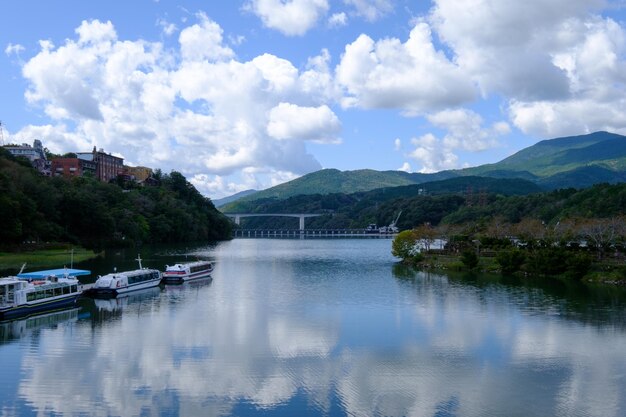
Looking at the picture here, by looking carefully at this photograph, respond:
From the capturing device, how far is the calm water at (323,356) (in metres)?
17.3

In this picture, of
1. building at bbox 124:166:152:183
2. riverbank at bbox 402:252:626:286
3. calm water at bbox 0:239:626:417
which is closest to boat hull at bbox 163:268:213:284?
calm water at bbox 0:239:626:417

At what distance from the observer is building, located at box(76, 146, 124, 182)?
12262 centimetres

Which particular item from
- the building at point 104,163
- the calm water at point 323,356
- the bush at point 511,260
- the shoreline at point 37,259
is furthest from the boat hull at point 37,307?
the building at point 104,163

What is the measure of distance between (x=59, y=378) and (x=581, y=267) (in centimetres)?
3949

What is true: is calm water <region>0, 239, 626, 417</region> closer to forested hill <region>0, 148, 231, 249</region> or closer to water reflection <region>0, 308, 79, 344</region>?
water reflection <region>0, 308, 79, 344</region>

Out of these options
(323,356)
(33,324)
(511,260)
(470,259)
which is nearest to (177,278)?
(33,324)

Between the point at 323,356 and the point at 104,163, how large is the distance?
11439cm

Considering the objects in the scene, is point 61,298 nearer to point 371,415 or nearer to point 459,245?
point 371,415

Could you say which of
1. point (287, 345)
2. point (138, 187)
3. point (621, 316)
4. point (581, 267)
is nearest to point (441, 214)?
point (138, 187)

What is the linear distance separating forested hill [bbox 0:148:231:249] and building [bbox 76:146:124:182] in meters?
8.09

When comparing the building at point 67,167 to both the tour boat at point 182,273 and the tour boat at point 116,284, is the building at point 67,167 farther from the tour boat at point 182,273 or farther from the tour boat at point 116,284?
the tour boat at point 116,284

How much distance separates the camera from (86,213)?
251ft

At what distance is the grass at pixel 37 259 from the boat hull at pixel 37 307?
14.6m

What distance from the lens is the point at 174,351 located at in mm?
22922
